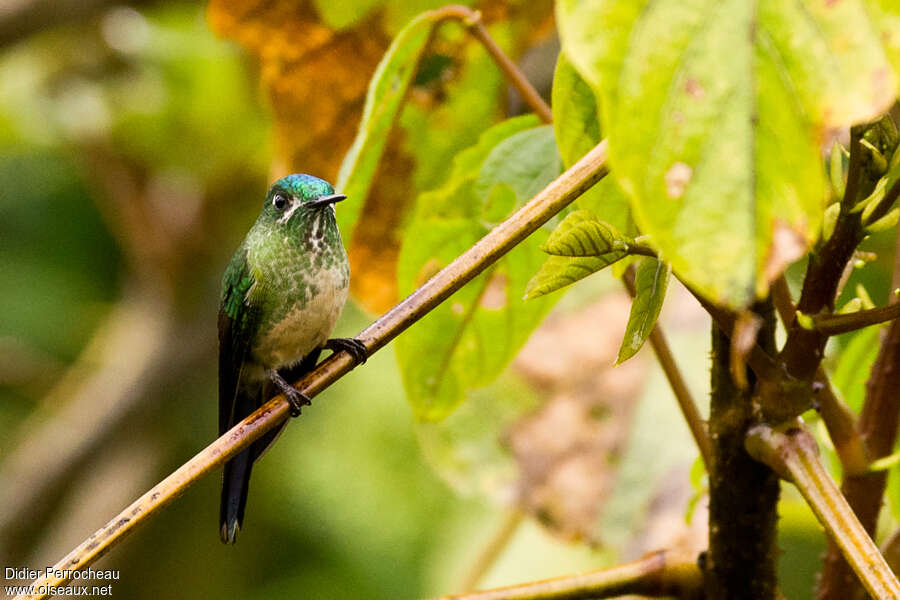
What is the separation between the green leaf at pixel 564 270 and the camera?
0.65 m

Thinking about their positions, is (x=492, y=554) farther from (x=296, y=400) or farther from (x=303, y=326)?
(x=296, y=400)

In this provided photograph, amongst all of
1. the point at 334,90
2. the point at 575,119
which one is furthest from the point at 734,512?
A: the point at 334,90

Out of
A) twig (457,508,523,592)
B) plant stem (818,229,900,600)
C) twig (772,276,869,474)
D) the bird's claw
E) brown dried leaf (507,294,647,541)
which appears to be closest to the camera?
twig (772,276,869,474)

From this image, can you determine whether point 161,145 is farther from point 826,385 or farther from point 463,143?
point 826,385

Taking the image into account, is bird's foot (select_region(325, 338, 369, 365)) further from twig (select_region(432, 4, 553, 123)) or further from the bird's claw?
twig (select_region(432, 4, 553, 123))

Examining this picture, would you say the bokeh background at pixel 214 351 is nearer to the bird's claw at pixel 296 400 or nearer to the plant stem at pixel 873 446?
the plant stem at pixel 873 446

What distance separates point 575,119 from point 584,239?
0.52 ft

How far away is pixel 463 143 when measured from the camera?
133 cm

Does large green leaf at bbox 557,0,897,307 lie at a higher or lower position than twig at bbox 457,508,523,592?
higher

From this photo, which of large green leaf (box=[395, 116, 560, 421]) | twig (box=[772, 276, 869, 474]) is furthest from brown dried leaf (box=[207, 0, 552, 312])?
twig (box=[772, 276, 869, 474])

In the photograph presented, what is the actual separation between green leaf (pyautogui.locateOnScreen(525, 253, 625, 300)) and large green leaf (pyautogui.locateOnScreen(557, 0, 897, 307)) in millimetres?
156

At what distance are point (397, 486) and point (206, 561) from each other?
827 mm

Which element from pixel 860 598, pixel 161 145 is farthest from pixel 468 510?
pixel 860 598

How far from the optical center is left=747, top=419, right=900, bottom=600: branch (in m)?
0.58
